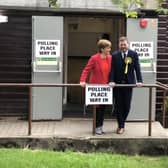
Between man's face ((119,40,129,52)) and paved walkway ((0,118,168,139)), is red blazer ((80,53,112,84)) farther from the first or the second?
paved walkway ((0,118,168,139))

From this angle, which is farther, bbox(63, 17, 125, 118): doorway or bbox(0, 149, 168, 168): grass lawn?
bbox(63, 17, 125, 118): doorway

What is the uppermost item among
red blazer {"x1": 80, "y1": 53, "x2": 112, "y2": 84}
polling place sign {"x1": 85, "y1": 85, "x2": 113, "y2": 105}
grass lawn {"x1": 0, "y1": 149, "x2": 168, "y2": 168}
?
red blazer {"x1": 80, "y1": 53, "x2": 112, "y2": 84}

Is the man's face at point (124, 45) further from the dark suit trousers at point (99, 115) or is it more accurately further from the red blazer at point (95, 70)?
the dark suit trousers at point (99, 115)

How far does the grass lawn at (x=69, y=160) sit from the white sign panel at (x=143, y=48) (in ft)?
8.89

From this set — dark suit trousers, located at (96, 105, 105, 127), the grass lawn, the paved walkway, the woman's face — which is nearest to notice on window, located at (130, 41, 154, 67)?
the paved walkway

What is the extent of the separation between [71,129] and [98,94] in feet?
3.40

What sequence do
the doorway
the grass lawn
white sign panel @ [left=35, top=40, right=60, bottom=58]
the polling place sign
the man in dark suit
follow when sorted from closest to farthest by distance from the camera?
the grass lawn < the polling place sign < the man in dark suit < white sign panel @ [left=35, top=40, right=60, bottom=58] < the doorway

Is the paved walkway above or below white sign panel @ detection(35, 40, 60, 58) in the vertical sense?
below

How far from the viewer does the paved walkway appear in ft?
30.4

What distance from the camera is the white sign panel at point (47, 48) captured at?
10703 mm

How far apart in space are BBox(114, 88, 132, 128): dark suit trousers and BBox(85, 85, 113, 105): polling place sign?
194 mm

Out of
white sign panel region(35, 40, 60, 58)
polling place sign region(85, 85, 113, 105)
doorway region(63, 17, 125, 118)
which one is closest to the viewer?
polling place sign region(85, 85, 113, 105)

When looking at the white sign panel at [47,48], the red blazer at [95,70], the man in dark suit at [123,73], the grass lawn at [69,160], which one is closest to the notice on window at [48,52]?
the white sign panel at [47,48]

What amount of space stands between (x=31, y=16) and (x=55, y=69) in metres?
1.24
